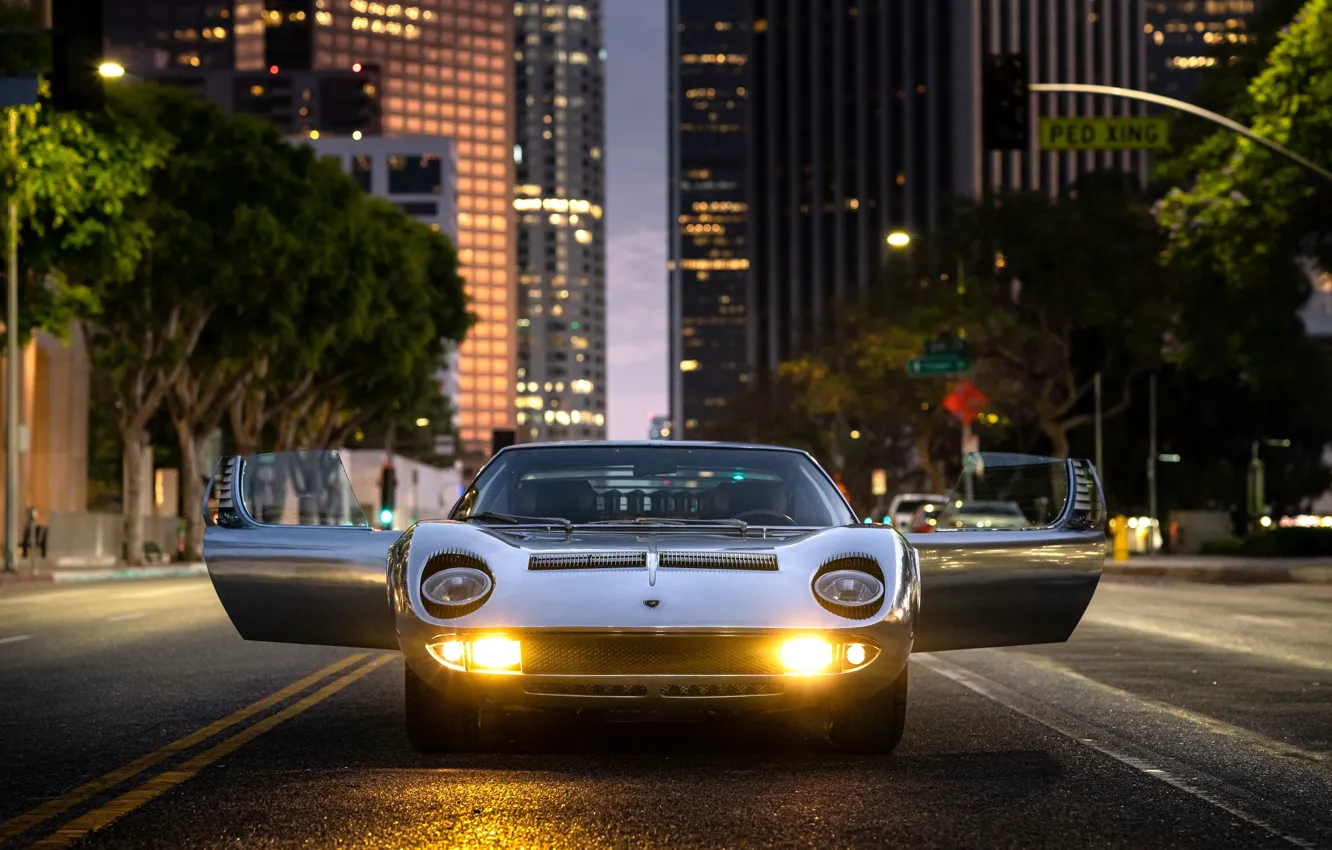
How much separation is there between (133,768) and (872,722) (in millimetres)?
2977

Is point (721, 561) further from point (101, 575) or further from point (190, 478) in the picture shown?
point (190, 478)

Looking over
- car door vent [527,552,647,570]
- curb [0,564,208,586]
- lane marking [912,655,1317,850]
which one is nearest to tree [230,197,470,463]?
curb [0,564,208,586]

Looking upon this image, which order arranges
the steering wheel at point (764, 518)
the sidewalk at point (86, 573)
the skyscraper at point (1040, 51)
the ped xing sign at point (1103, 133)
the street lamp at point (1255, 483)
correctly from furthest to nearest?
the skyscraper at point (1040, 51) < the street lamp at point (1255, 483) < the sidewalk at point (86, 573) < the ped xing sign at point (1103, 133) < the steering wheel at point (764, 518)

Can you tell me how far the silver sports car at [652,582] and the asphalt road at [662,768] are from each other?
0.37 metres

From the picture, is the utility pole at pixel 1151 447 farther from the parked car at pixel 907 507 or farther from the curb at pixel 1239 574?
the curb at pixel 1239 574

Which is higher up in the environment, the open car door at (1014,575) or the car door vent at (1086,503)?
the car door vent at (1086,503)

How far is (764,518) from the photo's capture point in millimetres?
8336

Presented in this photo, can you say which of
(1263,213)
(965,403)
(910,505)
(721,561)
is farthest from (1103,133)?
(910,505)

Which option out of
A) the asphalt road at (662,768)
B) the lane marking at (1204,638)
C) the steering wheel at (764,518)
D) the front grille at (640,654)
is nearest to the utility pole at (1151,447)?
the lane marking at (1204,638)

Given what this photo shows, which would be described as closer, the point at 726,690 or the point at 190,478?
the point at 726,690

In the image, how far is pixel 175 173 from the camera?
40.2m

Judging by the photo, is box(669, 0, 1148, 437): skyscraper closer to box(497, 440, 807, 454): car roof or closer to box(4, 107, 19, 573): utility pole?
box(4, 107, 19, 573): utility pole

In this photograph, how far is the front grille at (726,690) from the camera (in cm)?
713

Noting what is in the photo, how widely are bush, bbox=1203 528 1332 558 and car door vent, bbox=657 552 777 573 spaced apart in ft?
114
